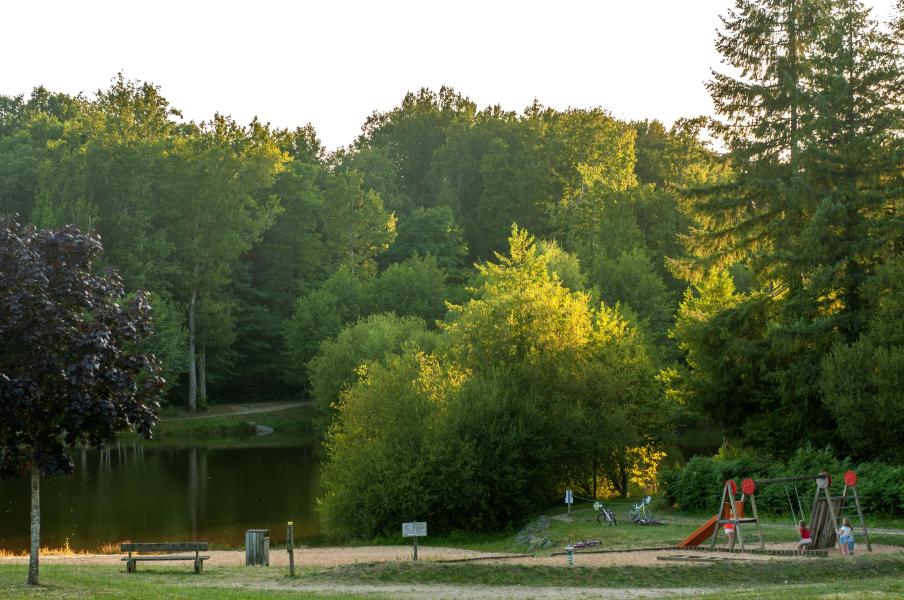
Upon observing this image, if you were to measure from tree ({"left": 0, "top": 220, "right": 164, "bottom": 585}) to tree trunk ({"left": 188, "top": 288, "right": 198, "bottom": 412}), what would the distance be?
59.0 meters

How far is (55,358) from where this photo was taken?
1903 cm

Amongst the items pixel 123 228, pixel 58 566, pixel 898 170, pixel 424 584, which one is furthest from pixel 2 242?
pixel 123 228

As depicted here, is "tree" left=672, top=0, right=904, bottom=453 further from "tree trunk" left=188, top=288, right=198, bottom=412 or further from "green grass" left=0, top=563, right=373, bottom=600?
"tree trunk" left=188, top=288, right=198, bottom=412

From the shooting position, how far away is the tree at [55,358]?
1878cm

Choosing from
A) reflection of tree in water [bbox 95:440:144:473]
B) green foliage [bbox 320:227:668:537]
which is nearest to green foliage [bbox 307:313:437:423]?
reflection of tree in water [bbox 95:440:144:473]

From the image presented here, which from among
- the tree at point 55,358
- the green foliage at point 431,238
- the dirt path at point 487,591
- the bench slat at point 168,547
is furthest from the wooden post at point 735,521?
the green foliage at point 431,238

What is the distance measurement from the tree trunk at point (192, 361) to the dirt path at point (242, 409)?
4.06 ft

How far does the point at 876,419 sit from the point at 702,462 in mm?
5258

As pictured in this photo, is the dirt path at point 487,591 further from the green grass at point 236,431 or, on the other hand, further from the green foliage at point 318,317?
the green foliage at point 318,317

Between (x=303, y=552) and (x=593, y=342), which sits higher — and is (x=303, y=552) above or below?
below

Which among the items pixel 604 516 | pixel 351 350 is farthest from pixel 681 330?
pixel 351 350

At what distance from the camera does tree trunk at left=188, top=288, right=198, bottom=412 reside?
7831cm

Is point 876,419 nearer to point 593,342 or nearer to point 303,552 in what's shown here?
point 593,342

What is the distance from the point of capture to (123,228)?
76938mm
